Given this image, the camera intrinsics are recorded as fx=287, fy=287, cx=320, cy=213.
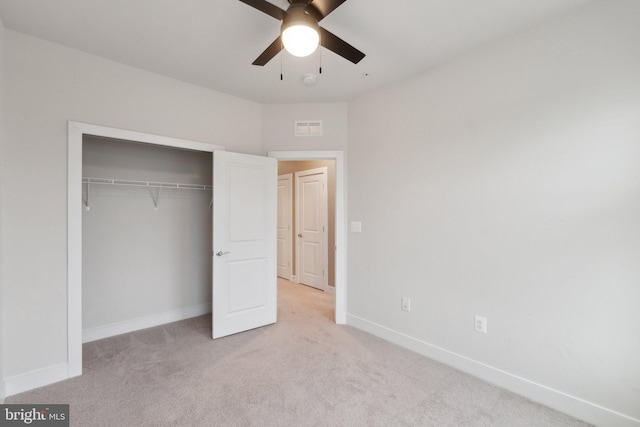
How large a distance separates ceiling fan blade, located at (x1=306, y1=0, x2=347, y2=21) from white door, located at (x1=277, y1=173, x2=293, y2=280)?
401 cm

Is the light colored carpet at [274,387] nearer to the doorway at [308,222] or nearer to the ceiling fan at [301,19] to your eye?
the doorway at [308,222]

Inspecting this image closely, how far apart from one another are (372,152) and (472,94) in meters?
1.13

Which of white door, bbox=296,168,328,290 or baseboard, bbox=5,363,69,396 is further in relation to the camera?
white door, bbox=296,168,328,290

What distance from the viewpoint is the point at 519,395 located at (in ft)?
7.07

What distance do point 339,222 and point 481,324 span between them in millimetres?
1789

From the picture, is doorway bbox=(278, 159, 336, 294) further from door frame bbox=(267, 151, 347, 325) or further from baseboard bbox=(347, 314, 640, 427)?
baseboard bbox=(347, 314, 640, 427)

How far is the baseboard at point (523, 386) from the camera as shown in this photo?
1831 millimetres

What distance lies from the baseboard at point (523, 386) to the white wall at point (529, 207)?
0.02 metres

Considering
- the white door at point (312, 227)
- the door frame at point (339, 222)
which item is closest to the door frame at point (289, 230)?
the white door at point (312, 227)

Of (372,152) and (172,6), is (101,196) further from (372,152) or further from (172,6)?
(372,152)

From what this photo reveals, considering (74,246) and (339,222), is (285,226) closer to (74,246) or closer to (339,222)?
(339,222)

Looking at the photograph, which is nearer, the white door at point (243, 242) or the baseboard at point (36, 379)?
the baseboard at point (36, 379)

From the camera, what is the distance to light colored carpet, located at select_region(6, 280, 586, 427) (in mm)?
1902

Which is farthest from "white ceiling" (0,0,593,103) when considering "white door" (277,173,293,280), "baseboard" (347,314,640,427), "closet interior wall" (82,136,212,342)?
"white door" (277,173,293,280)
